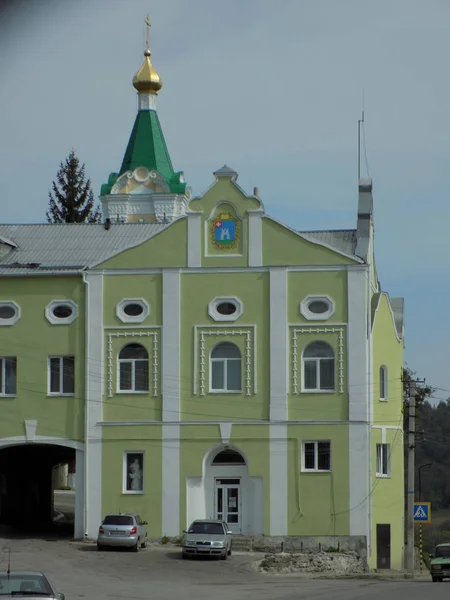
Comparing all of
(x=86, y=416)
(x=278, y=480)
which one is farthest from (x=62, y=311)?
(x=278, y=480)

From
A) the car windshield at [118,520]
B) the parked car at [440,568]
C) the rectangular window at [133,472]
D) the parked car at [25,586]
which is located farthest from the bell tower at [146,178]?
the parked car at [25,586]

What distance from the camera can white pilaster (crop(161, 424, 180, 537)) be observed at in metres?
52.5

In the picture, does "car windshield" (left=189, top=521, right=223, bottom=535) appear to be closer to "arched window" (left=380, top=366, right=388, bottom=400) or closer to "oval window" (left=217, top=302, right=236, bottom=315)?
"oval window" (left=217, top=302, right=236, bottom=315)

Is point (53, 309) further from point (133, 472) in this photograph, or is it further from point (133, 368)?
point (133, 472)

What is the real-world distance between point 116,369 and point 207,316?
172 inches

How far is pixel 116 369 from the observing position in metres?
54.0

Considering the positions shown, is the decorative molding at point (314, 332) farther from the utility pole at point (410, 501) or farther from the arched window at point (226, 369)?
the utility pole at point (410, 501)

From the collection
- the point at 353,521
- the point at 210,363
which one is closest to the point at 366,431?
the point at 353,521

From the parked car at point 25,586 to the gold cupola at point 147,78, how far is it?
73.1 meters

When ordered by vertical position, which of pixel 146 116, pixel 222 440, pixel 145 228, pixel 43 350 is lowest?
pixel 222 440

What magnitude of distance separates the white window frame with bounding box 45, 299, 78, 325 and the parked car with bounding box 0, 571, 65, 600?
31.0 m

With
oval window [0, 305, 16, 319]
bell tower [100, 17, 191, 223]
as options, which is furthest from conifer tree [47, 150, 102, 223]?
oval window [0, 305, 16, 319]

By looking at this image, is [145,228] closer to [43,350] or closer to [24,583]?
[43,350]

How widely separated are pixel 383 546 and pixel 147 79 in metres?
50.1
